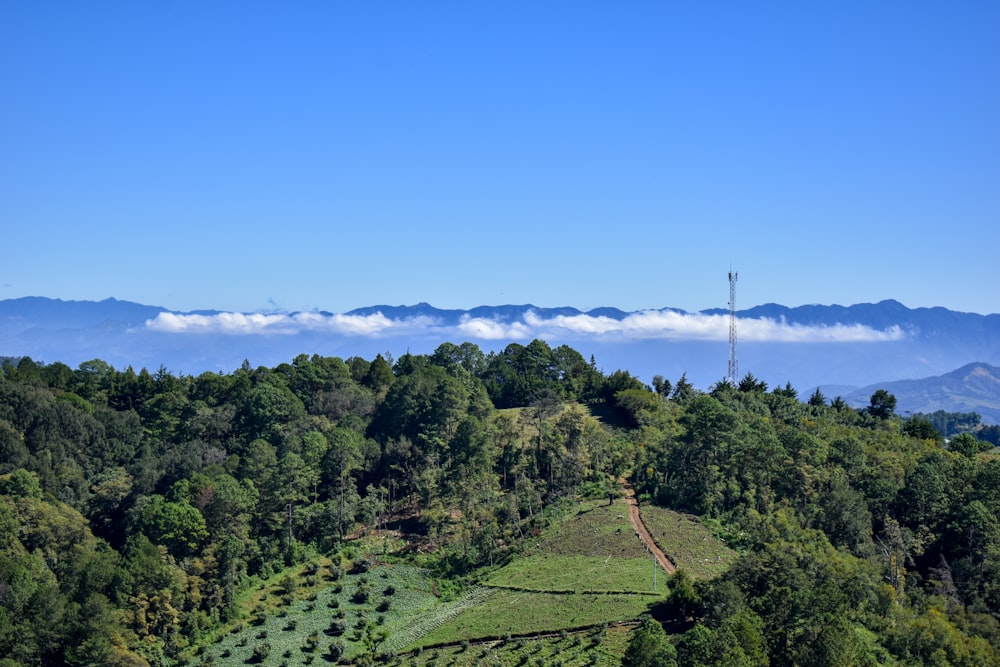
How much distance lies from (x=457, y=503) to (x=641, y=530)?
17.1 metres

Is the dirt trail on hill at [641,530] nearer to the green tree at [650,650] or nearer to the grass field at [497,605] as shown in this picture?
the grass field at [497,605]

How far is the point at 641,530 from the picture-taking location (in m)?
63.2

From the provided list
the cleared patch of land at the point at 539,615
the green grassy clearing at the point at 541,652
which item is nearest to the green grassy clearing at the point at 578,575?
the cleared patch of land at the point at 539,615

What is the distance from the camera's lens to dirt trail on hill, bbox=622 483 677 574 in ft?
188

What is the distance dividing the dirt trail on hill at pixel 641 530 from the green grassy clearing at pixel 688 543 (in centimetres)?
36

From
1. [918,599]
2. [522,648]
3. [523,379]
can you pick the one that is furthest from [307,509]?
[918,599]

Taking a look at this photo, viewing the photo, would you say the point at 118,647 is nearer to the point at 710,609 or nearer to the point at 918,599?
the point at 710,609

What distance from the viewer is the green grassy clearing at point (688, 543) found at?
186 ft

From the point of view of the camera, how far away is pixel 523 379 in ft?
340

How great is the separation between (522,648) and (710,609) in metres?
10.6

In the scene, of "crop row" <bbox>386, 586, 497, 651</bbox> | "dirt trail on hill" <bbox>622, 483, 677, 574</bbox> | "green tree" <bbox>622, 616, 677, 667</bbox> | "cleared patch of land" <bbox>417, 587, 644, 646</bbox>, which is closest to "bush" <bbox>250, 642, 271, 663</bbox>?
"crop row" <bbox>386, 586, 497, 651</bbox>

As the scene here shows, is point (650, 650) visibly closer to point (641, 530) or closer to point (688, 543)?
point (688, 543)

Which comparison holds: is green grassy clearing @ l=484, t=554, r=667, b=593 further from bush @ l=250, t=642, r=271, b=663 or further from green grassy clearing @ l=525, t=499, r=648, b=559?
bush @ l=250, t=642, r=271, b=663

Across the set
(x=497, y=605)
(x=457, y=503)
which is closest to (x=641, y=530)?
(x=497, y=605)
